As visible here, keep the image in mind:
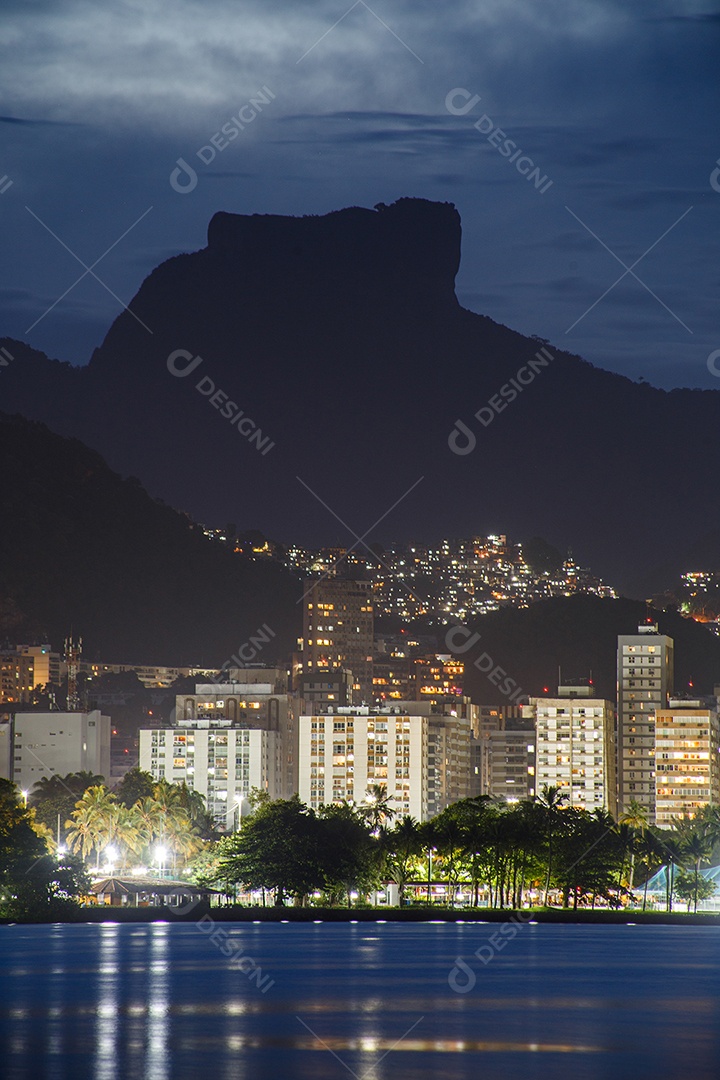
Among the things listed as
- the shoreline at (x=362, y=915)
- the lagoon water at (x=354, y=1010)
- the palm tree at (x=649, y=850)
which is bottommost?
the shoreline at (x=362, y=915)

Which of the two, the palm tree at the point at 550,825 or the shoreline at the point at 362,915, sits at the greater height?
the palm tree at the point at 550,825

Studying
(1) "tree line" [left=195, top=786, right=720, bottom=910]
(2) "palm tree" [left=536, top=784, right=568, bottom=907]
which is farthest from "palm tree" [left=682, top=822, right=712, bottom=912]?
(2) "palm tree" [left=536, top=784, right=568, bottom=907]

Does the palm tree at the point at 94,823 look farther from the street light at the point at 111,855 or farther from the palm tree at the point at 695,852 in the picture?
the palm tree at the point at 695,852

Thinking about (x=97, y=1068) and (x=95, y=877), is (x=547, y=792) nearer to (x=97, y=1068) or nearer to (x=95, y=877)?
(x=95, y=877)

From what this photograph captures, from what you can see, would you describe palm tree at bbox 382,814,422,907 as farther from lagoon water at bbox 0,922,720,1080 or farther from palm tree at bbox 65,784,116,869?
palm tree at bbox 65,784,116,869

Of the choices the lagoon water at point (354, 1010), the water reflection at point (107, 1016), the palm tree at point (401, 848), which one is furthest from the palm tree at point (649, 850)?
the water reflection at point (107, 1016)

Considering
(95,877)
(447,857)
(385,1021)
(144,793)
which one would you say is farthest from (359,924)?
(385,1021)
